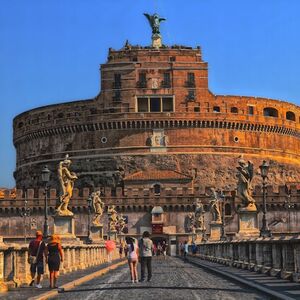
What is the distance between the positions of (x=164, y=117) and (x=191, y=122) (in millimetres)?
2963

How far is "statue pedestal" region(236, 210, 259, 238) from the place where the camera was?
24219mm

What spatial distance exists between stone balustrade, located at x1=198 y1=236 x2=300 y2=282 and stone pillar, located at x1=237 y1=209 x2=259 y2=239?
54cm

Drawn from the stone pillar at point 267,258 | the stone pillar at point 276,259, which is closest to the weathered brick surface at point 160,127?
the stone pillar at point 267,258

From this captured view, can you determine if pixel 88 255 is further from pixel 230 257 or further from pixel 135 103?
pixel 135 103

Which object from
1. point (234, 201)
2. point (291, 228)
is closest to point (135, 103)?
point (234, 201)

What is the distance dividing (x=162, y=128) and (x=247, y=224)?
57059mm

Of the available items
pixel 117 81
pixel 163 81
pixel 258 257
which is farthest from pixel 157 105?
pixel 258 257

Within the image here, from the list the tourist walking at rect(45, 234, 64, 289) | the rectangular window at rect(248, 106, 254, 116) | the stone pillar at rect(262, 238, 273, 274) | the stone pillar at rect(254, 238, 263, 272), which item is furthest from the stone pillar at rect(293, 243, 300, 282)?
the rectangular window at rect(248, 106, 254, 116)

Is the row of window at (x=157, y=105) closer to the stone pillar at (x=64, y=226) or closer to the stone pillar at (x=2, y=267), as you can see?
the stone pillar at (x=64, y=226)

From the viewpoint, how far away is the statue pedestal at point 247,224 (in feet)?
79.5

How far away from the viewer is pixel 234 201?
2842 inches

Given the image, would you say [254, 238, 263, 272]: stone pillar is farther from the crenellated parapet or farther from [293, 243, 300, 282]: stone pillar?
the crenellated parapet

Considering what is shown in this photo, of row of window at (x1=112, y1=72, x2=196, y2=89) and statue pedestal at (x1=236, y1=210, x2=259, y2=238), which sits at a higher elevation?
row of window at (x1=112, y1=72, x2=196, y2=89)

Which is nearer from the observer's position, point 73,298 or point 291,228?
point 73,298
